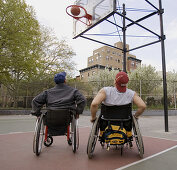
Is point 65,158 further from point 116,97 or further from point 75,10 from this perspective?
point 75,10

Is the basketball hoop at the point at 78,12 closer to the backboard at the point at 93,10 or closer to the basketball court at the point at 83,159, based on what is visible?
the backboard at the point at 93,10

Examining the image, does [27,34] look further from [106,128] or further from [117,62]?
[117,62]

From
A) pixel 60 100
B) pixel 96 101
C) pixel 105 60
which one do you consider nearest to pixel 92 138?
pixel 96 101

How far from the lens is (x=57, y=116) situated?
3174 mm

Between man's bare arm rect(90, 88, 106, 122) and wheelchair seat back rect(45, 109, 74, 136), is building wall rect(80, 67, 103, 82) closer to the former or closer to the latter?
wheelchair seat back rect(45, 109, 74, 136)

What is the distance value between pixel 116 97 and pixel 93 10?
215 inches

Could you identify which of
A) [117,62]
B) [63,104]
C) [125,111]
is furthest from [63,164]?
[117,62]

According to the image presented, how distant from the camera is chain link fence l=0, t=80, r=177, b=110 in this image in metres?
14.8

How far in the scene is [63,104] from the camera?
334 centimetres

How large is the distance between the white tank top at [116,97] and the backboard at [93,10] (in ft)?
13.6

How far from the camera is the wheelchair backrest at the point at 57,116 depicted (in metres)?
3.17

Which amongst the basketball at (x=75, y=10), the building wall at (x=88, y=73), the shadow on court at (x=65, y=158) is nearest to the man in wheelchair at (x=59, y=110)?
the shadow on court at (x=65, y=158)

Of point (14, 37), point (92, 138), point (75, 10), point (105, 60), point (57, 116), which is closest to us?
point (92, 138)

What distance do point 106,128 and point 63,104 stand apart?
3.10 feet
